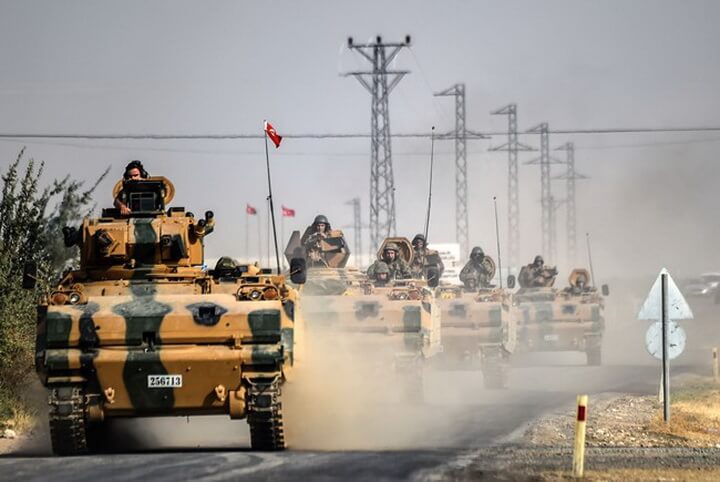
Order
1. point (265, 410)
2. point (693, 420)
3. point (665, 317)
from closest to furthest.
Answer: point (265, 410) < point (665, 317) < point (693, 420)

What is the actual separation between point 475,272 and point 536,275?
545 centimetres

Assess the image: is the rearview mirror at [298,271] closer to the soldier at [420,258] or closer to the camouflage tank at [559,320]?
the soldier at [420,258]

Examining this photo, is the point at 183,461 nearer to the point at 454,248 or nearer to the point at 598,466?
the point at 598,466

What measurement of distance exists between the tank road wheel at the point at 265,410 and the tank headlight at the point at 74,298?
99.1 inches

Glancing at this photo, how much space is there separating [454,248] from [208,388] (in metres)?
94.0

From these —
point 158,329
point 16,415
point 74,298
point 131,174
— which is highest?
point 131,174

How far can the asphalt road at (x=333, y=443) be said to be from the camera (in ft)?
54.5

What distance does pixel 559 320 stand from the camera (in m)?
43.4

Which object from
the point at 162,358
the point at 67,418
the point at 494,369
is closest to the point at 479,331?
the point at 494,369

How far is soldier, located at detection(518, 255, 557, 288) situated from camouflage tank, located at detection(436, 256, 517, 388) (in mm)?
9337

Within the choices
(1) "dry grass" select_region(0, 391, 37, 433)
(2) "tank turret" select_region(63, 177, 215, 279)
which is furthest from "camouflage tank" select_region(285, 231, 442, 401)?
(2) "tank turret" select_region(63, 177, 215, 279)

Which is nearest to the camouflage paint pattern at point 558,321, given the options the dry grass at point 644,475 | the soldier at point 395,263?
the soldier at point 395,263

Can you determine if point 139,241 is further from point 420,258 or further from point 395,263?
point 420,258

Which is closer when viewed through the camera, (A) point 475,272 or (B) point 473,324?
(B) point 473,324
